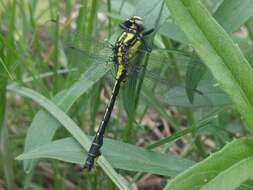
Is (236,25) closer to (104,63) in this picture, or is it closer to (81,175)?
(104,63)

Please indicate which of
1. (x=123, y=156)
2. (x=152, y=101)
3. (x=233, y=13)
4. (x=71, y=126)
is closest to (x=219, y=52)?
(x=233, y=13)

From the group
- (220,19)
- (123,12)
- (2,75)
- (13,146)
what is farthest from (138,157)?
(13,146)

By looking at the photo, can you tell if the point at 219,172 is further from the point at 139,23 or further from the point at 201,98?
the point at 201,98

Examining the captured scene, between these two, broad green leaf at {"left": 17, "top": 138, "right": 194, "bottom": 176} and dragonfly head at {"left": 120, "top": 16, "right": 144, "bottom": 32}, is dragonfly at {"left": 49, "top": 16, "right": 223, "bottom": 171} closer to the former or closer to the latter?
dragonfly head at {"left": 120, "top": 16, "right": 144, "bottom": 32}

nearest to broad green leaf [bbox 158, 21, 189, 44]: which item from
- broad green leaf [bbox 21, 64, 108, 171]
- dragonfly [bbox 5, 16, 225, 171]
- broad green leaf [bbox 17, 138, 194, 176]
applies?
dragonfly [bbox 5, 16, 225, 171]

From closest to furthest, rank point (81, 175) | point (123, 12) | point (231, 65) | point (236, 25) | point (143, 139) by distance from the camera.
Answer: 1. point (231, 65)
2. point (236, 25)
3. point (123, 12)
4. point (81, 175)
5. point (143, 139)

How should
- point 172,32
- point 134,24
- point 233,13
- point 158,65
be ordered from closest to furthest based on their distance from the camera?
1. point 233,13
2. point 134,24
3. point 158,65
4. point 172,32

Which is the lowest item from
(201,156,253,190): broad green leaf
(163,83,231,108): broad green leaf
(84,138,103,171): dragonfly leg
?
(201,156,253,190): broad green leaf
